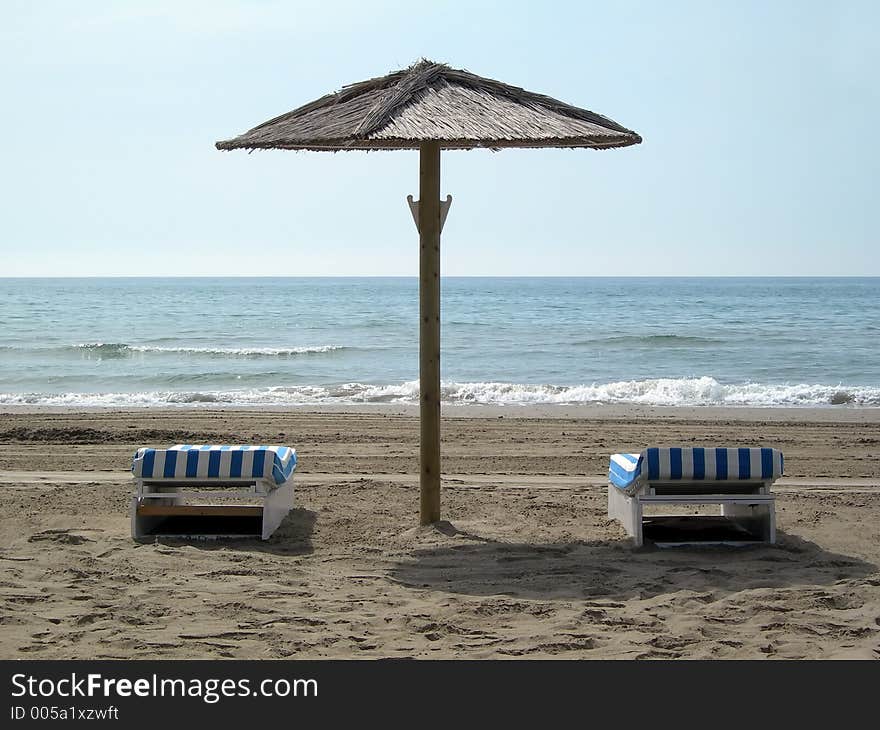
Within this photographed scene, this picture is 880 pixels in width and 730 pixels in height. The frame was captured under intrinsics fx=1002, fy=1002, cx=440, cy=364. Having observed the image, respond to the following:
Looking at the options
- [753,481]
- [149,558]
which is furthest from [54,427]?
[753,481]

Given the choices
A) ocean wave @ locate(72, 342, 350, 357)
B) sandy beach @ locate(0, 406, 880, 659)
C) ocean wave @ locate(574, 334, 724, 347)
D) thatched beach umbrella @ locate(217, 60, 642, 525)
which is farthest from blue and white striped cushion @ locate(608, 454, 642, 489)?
ocean wave @ locate(574, 334, 724, 347)

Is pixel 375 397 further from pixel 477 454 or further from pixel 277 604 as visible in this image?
pixel 277 604

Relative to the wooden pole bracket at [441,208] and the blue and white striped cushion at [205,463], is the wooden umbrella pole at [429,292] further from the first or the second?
the blue and white striped cushion at [205,463]

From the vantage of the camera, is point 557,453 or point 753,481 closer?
point 753,481

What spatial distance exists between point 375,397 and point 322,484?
7.51 meters

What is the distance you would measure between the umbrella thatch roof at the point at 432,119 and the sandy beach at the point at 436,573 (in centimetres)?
239

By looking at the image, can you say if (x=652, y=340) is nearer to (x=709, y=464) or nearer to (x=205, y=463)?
(x=709, y=464)

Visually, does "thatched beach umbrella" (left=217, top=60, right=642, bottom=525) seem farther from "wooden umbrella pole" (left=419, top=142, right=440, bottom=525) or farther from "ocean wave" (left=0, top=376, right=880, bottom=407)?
"ocean wave" (left=0, top=376, right=880, bottom=407)

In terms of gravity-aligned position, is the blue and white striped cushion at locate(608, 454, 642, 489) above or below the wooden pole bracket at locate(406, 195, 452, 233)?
below

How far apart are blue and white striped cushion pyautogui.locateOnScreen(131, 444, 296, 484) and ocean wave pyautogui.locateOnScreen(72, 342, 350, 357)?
59.7 feet

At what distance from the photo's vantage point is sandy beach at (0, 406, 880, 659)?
416 centimetres

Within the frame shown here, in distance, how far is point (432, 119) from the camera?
19.2ft

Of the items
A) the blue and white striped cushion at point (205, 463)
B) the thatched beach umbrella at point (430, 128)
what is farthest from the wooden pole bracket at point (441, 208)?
the blue and white striped cushion at point (205, 463)
